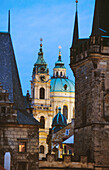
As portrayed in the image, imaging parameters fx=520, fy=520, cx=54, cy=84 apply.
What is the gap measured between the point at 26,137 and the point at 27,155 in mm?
1425

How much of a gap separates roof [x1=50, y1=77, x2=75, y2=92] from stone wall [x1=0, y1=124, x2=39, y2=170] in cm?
11866

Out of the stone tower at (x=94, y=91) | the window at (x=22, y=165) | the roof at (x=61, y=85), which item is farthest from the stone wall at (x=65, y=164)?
the roof at (x=61, y=85)

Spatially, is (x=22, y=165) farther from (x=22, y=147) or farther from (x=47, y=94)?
(x=47, y=94)

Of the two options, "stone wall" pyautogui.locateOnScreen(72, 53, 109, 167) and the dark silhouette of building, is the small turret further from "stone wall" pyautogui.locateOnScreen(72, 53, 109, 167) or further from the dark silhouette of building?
the dark silhouette of building

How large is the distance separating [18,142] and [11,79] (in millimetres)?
5851

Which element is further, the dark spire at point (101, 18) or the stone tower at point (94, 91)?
the dark spire at point (101, 18)

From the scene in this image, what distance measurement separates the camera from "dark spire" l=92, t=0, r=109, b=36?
4700 cm

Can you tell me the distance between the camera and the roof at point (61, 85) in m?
161

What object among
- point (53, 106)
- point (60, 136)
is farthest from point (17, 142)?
point (53, 106)

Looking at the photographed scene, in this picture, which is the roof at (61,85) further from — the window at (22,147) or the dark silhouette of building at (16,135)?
the window at (22,147)

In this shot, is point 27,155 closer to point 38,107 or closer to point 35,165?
point 35,165

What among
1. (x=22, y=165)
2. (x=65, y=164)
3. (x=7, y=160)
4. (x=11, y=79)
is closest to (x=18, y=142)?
(x=22, y=165)

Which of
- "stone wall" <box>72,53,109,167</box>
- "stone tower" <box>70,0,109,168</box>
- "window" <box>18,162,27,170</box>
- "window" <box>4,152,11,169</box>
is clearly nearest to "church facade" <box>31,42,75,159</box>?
"stone tower" <box>70,0,109,168</box>

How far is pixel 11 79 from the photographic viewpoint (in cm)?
4409
